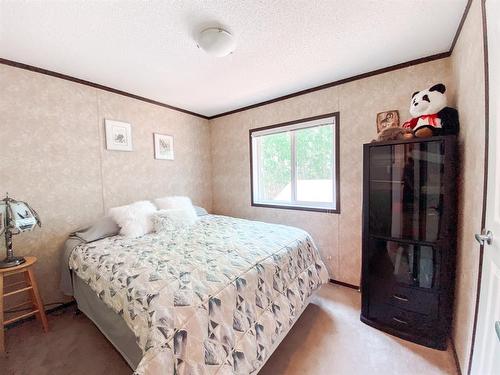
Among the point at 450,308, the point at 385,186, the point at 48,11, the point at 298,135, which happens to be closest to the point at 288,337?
the point at 450,308

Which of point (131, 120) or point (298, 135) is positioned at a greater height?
point (131, 120)

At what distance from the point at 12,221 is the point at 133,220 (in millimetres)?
857

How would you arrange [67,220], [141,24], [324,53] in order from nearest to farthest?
[141,24] → [324,53] → [67,220]

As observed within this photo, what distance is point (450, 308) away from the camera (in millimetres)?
1520

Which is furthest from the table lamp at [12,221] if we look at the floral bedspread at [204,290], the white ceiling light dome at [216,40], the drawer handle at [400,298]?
the drawer handle at [400,298]

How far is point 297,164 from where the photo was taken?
113 inches

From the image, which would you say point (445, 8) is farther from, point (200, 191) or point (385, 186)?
point (200, 191)

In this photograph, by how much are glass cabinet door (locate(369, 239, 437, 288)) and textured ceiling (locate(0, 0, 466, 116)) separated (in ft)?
5.44

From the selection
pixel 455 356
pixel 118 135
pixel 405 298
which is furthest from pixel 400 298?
pixel 118 135

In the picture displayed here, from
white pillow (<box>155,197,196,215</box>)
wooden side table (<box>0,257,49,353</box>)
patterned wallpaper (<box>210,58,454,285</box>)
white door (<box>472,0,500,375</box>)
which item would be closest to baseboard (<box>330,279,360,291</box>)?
patterned wallpaper (<box>210,58,454,285</box>)

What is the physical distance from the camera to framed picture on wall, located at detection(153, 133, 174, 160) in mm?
2932

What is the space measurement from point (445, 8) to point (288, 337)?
102 inches

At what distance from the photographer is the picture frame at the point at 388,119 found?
6.80 ft

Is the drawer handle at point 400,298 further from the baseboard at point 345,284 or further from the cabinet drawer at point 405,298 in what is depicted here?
the baseboard at point 345,284
